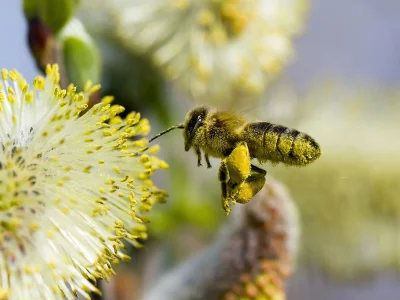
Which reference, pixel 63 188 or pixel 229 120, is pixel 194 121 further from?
pixel 63 188

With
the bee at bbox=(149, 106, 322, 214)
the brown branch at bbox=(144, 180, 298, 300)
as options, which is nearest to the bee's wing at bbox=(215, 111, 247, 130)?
the bee at bbox=(149, 106, 322, 214)

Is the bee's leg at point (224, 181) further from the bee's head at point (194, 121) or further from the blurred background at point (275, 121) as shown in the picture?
the blurred background at point (275, 121)

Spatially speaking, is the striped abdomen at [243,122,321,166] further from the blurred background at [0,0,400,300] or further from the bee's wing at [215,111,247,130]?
the blurred background at [0,0,400,300]

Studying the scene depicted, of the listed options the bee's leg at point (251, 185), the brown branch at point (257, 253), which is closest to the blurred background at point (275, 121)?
the brown branch at point (257, 253)

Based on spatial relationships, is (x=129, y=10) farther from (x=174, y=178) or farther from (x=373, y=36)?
(x=373, y=36)

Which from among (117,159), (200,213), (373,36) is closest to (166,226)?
(200,213)
